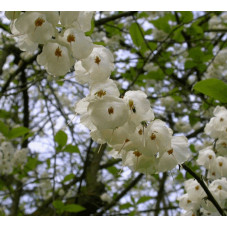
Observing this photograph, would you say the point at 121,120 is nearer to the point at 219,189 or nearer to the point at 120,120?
the point at 120,120

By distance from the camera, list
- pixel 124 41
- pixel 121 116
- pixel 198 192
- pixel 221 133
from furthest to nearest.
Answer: pixel 124 41
pixel 221 133
pixel 198 192
pixel 121 116

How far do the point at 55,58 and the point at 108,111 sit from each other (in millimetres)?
308

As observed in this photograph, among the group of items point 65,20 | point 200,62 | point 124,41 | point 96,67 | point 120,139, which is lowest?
point 120,139

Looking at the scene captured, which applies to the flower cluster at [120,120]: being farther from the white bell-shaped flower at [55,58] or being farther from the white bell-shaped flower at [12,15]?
the white bell-shaped flower at [12,15]

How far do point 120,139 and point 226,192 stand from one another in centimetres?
113

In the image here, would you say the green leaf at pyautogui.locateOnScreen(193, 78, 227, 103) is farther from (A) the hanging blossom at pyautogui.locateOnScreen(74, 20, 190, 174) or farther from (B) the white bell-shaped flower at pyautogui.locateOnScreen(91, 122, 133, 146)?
(B) the white bell-shaped flower at pyautogui.locateOnScreen(91, 122, 133, 146)

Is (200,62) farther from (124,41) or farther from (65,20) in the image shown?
(65,20)

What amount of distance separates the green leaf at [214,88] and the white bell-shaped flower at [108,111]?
0.52 meters

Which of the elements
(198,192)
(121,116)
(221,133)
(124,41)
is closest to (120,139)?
(121,116)

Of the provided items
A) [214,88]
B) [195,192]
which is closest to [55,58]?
[214,88]

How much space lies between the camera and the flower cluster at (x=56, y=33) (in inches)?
47.7

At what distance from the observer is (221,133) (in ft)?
7.37

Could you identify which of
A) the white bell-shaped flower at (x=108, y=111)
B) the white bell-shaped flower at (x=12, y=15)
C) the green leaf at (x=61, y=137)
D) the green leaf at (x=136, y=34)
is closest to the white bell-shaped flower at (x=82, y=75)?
the white bell-shaped flower at (x=108, y=111)

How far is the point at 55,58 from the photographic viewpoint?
129 centimetres
